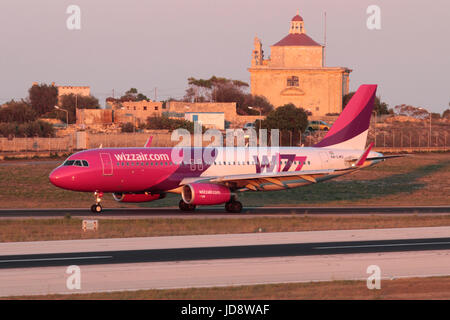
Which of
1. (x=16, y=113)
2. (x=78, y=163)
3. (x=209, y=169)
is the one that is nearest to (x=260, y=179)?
(x=209, y=169)

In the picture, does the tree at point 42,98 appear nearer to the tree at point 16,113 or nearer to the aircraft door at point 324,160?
the tree at point 16,113

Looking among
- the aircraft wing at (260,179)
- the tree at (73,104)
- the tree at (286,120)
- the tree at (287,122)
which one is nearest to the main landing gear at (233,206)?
the aircraft wing at (260,179)

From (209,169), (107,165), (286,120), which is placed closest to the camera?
(107,165)

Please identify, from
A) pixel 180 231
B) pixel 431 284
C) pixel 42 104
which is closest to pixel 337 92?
pixel 42 104

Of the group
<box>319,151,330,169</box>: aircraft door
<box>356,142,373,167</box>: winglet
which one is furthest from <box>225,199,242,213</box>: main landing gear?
<box>356,142,373,167</box>: winglet

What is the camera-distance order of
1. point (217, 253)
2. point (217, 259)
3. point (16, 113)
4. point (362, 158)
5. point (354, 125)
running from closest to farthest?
point (217, 259), point (217, 253), point (362, 158), point (354, 125), point (16, 113)

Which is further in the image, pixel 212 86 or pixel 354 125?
pixel 212 86

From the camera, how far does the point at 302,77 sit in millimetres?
140875

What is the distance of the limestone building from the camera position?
141000 millimetres

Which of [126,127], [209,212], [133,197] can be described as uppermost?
[126,127]

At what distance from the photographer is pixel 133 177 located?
40875mm

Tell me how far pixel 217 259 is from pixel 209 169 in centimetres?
1876

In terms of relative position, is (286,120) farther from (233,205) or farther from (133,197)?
(133,197)

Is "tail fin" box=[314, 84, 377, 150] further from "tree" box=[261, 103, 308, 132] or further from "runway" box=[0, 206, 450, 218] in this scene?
"tree" box=[261, 103, 308, 132]
